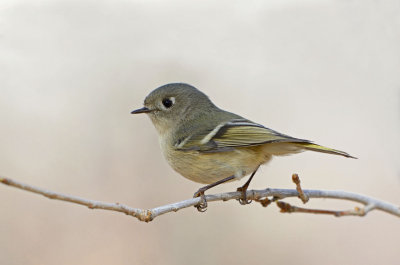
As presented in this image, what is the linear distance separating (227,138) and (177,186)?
0.97 meters

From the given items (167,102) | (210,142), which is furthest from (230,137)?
(167,102)

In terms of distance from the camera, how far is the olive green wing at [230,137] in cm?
198

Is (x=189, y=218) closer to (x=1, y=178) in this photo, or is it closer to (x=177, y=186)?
(x=177, y=186)

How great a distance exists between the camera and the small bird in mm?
1979

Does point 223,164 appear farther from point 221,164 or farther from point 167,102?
point 167,102

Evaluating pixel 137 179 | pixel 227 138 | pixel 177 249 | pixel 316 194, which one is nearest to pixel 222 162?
pixel 227 138

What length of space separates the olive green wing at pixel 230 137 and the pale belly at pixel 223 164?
0.03 meters

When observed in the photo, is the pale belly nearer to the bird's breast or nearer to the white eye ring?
the bird's breast

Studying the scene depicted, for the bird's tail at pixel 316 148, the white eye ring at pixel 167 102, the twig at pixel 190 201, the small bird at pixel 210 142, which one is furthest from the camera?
the white eye ring at pixel 167 102

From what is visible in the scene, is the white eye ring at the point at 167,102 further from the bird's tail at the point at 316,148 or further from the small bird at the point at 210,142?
the bird's tail at the point at 316,148

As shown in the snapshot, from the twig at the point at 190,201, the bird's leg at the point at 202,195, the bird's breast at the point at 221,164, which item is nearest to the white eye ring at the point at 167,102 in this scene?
the bird's breast at the point at 221,164

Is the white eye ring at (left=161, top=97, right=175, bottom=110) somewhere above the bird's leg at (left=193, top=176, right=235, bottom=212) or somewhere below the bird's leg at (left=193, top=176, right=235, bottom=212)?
above

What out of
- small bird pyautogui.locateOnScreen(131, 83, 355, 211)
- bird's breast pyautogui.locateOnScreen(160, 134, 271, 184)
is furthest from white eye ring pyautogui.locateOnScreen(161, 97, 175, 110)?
bird's breast pyautogui.locateOnScreen(160, 134, 271, 184)

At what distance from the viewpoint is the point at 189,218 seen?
9.27ft
